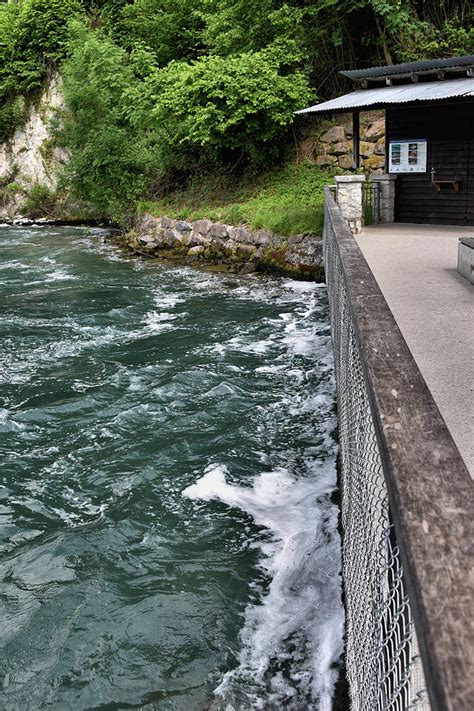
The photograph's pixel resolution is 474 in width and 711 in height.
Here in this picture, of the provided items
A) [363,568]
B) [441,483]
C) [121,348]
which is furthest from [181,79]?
[441,483]

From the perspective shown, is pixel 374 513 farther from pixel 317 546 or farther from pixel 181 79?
pixel 181 79

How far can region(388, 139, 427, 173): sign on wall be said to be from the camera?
1775 centimetres

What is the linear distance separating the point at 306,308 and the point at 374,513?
1190 centimetres

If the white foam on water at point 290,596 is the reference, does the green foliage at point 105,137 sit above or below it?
above

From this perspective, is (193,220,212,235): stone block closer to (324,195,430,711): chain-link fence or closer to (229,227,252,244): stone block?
(229,227,252,244): stone block

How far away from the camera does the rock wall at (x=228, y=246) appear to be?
1828cm

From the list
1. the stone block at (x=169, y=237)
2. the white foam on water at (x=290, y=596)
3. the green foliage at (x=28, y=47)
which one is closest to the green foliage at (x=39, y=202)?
the green foliage at (x=28, y=47)

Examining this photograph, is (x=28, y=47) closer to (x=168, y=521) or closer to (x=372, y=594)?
(x=168, y=521)

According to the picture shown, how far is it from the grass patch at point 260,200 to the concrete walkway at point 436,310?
12.4ft

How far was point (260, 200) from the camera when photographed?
21.8m

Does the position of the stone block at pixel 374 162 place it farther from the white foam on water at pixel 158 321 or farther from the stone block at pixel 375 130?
the white foam on water at pixel 158 321

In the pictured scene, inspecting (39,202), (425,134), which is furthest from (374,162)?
(39,202)

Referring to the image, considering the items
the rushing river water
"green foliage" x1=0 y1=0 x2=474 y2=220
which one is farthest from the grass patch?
the rushing river water

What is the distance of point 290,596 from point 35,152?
34.0 meters
